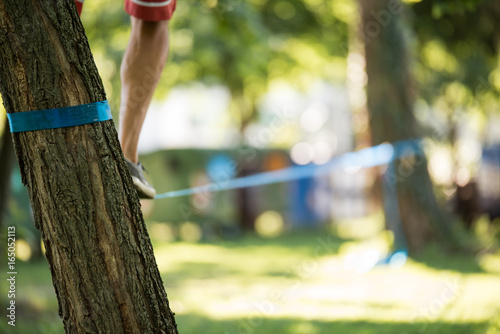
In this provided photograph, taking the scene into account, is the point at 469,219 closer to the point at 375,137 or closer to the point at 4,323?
the point at 375,137

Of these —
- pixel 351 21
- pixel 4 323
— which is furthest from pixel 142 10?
pixel 351 21

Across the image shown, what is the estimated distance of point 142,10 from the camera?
6.84 feet

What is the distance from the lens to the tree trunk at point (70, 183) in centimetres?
155

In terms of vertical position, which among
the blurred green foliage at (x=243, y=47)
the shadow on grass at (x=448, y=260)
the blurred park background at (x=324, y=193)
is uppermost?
the blurred green foliage at (x=243, y=47)

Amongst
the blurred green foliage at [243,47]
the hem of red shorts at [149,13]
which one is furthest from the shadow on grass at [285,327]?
the blurred green foliage at [243,47]

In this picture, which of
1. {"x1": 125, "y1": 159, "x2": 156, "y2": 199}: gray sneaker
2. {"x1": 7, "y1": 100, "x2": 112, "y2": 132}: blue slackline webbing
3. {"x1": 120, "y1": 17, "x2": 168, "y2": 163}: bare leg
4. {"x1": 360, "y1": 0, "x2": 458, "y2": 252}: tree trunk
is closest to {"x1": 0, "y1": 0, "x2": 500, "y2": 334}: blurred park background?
{"x1": 360, "y1": 0, "x2": 458, "y2": 252}: tree trunk

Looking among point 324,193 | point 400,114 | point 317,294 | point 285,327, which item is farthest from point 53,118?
point 324,193

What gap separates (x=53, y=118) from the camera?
1.54m

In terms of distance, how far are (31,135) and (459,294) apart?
466 cm

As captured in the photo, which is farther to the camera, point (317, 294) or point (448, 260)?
point (448, 260)

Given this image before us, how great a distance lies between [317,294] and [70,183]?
462 cm

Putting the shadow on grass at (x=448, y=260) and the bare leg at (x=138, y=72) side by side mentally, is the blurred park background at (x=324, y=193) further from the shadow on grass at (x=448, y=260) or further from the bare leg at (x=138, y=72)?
the bare leg at (x=138, y=72)

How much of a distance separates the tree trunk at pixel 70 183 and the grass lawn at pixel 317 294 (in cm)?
295

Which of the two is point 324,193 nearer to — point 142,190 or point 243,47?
point 243,47
